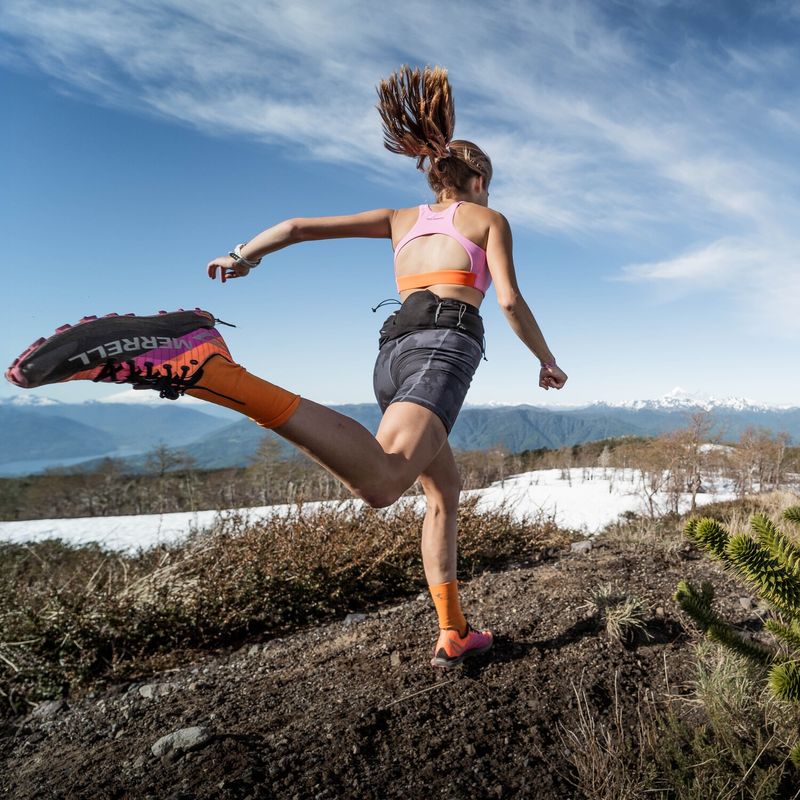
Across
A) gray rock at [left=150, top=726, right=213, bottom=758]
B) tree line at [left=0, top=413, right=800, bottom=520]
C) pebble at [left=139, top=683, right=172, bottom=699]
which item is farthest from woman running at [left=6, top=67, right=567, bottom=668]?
tree line at [left=0, top=413, right=800, bottom=520]

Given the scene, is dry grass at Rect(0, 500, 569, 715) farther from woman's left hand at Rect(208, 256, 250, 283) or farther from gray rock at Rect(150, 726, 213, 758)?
woman's left hand at Rect(208, 256, 250, 283)

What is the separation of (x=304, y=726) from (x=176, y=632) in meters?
1.81

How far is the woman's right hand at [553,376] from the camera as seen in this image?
247cm

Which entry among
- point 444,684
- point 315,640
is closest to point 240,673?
point 315,640

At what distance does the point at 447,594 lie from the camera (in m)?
2.78

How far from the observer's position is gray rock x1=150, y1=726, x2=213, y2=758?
6.56 ft

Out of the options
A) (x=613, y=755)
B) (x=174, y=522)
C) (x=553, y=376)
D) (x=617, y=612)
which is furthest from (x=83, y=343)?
(x=174, y=522)

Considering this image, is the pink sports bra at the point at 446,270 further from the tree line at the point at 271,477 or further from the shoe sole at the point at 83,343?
the tree line at the point at 271,477

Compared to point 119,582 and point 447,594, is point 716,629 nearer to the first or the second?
point 447,594

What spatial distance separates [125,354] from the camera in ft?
5.32

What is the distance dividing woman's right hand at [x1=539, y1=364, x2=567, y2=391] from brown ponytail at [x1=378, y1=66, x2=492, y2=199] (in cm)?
103

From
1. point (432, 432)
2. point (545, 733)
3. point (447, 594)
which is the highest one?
point (432, 432)

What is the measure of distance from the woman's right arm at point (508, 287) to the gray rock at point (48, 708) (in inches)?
124

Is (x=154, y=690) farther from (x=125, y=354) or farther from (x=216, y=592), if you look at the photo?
(x=125, y=354)
